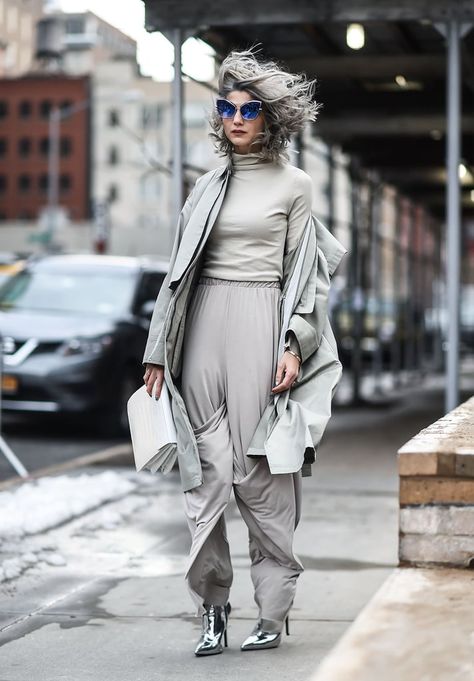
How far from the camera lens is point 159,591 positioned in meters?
5.78

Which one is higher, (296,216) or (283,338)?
(296,216)

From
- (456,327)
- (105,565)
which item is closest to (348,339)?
(456,327)

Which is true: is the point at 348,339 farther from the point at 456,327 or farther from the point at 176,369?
the point at 176,369

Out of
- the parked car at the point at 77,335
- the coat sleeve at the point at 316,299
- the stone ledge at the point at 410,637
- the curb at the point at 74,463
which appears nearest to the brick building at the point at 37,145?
the parked car at the point at 77,335

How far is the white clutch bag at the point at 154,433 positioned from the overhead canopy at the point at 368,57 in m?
2.48

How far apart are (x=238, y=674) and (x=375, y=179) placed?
16.4 m

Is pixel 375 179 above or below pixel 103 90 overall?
below

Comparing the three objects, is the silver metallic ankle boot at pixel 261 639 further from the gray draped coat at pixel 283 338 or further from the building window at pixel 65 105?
the building window at pixel 65 105

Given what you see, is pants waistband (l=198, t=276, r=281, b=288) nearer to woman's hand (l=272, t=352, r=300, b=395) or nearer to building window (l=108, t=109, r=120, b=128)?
woman's hand (l=272, t=352, r=300, b=395)

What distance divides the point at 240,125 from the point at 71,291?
343 inches

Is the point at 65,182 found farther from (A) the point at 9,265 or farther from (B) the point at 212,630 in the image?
(B) the point at 212,630

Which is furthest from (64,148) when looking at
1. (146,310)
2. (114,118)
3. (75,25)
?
(146,310)

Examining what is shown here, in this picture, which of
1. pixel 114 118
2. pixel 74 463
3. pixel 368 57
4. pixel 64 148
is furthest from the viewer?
pixel 64 148

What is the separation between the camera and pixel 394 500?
8.48 m
